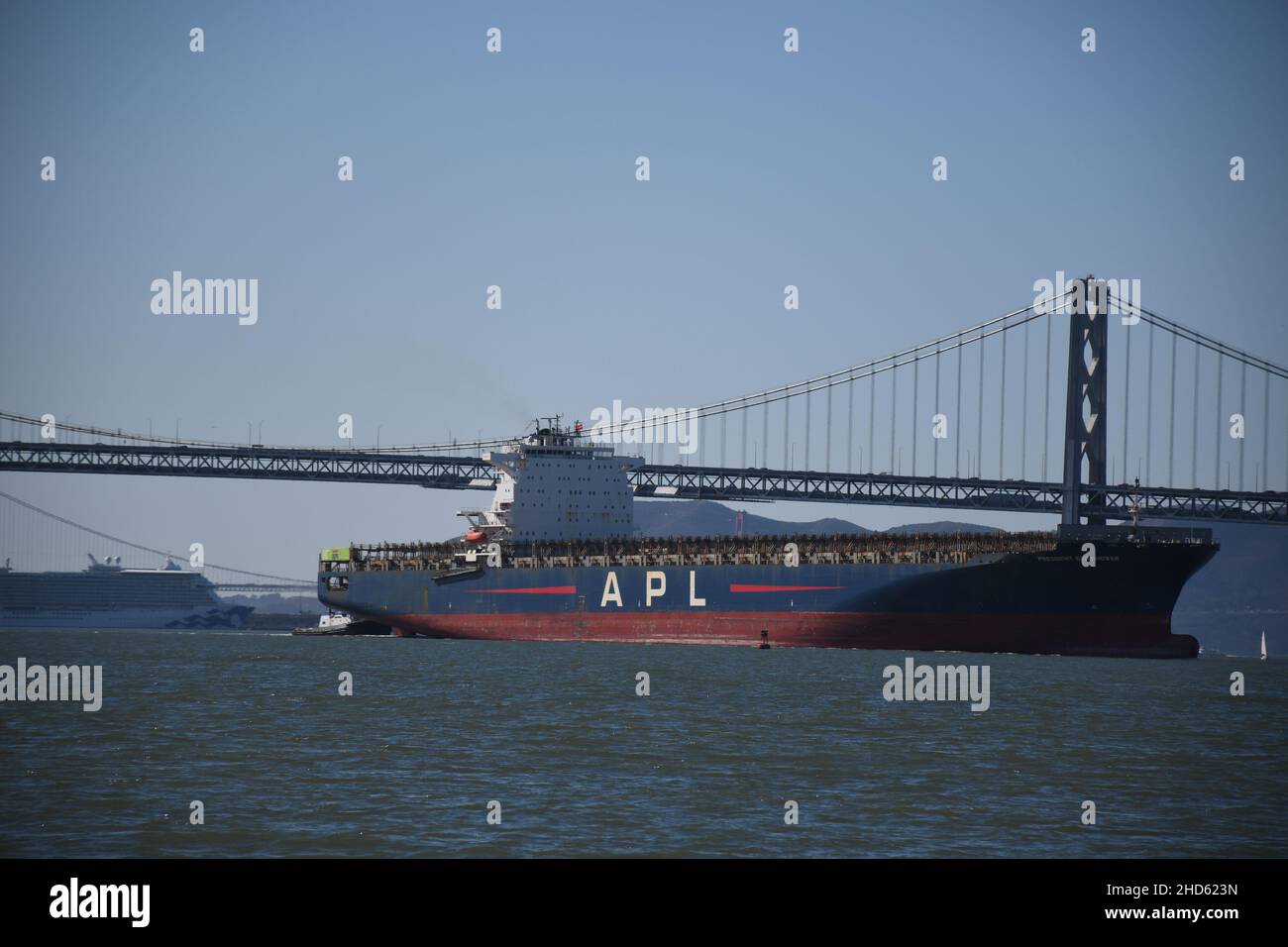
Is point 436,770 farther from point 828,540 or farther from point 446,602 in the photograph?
point 446,602

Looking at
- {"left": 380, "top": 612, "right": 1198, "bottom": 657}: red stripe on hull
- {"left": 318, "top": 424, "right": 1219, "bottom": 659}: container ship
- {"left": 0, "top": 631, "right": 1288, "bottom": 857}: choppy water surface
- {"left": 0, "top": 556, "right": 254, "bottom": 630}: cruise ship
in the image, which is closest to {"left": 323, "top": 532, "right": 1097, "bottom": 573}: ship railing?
{"left": 318, "top": 424, "right": 1219, "bottom": 659}: container ship

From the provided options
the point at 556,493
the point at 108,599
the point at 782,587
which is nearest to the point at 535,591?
the point at 556,493

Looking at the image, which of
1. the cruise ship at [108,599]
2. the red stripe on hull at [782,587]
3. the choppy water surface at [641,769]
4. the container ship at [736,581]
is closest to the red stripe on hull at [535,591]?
the container ship at [736,581]

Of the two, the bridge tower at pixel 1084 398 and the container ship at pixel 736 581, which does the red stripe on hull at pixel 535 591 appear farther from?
the bridge tower at pixel 1084 398

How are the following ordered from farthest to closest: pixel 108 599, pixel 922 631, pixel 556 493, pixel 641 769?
1. pixel 108 599
2. pixel 556 493
3. pixel 922 631
4. pixel 641 769

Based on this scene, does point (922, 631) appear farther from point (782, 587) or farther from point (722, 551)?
point (722, 551)
